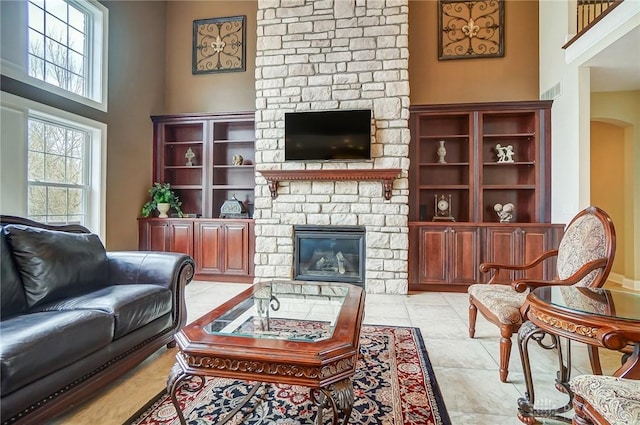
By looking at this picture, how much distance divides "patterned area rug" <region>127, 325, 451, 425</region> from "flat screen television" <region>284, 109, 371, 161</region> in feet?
9.00

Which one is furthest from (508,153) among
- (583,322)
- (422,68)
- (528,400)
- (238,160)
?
(238,160)

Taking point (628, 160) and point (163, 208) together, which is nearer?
point (628, 160)

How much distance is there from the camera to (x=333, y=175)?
425 centimetres

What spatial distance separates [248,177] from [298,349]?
4314 millimetres

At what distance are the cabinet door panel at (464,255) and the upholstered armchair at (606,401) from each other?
10.4 feet

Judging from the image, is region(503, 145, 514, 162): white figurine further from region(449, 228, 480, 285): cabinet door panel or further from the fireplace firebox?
the fireplace firebox

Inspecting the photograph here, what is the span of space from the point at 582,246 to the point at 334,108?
3.19 metres

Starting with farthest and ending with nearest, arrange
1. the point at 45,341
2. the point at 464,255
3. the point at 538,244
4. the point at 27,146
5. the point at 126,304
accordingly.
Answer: the point at 464,255 → the point at 538,244 → the point at 27,146 → the point at 126,304 → the point at 45,341

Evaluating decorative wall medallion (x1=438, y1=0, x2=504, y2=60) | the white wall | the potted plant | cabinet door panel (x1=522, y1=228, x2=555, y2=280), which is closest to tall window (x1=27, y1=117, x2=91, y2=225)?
the potted plant

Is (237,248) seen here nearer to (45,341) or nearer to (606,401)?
(45,341)

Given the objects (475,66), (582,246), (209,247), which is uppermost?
(475,66)

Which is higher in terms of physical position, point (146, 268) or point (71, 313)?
point (146, 268)

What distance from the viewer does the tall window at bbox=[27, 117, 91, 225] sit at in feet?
11.1

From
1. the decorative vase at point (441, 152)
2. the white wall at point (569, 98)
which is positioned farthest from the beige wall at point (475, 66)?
the decorative vase at point (441, 152)
